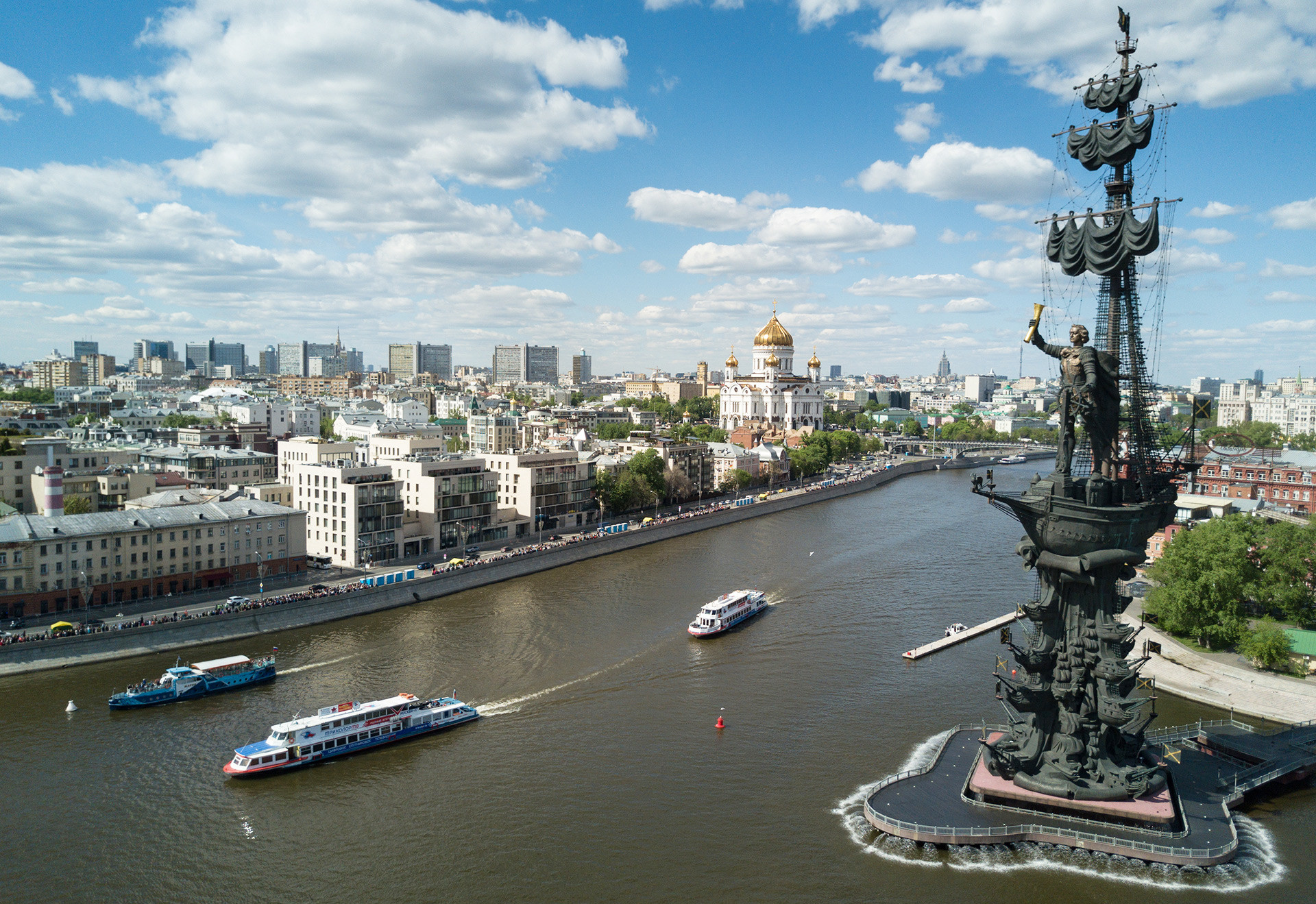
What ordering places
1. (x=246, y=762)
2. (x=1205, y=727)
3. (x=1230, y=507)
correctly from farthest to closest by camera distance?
1. (x=1230, y=507)
2. (x=1205, y=727)
3. (x=246, y=762)

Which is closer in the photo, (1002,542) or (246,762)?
(246,762)

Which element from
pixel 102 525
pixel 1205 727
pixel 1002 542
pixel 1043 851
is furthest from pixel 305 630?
pixel 1002 542

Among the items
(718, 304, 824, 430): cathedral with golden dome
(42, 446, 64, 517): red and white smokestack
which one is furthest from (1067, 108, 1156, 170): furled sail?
(718, 304, 824, 430): cathedral with golden dome

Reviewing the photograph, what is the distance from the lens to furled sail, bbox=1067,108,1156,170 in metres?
20.1

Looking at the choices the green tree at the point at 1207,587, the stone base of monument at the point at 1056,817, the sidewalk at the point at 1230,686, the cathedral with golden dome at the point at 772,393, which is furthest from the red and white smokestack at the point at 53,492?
the cathedral with golden dome at the point at 772,393

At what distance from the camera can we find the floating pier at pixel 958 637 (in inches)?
1292

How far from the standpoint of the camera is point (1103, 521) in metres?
19.3

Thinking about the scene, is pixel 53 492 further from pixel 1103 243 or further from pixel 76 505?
pixel 1103 243

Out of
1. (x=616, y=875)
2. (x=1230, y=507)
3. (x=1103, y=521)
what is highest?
(x=1103, y=521)

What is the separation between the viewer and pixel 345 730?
24641 mm

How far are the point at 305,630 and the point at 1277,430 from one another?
139 metres

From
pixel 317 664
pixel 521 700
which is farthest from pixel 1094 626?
pixel 317 664

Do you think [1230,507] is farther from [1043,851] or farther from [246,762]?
[246,762]

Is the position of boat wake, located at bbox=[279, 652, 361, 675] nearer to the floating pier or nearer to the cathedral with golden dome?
the floating pier
